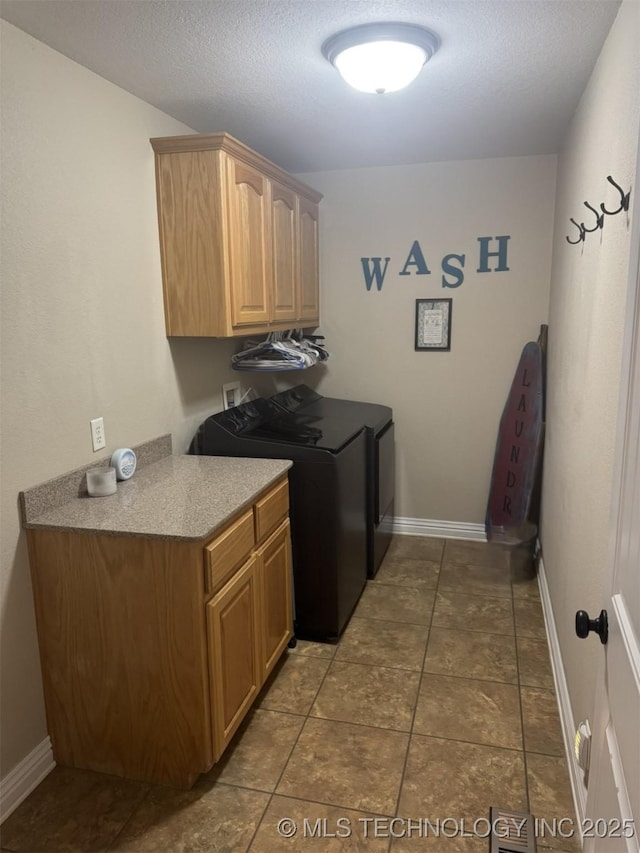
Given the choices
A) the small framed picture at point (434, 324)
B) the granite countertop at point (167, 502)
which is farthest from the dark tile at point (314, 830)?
the small framed picture at point (434, 324)

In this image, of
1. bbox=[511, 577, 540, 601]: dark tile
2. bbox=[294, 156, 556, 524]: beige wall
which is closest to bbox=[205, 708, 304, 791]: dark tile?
bbox=[511, 577, 540, 601]: dark tile

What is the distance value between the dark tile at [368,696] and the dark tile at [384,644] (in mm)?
56

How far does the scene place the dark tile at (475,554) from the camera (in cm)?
353

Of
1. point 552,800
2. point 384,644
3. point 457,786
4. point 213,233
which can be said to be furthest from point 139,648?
point 213,233

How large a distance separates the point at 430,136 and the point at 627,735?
279 cm

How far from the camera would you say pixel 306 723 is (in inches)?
86.9

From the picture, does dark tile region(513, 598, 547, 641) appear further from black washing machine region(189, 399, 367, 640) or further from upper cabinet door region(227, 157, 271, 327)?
upper cabinet door region(227, 157, 271, 327)

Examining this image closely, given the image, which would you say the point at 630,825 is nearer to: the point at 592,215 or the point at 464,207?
the point at 592,215

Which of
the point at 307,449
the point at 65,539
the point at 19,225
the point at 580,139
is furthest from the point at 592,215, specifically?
the point at 65,539

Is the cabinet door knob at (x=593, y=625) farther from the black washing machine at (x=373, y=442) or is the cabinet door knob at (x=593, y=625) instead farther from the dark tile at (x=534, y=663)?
the black washing machine at (x=373, y=442)

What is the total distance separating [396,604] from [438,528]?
0.96 meters

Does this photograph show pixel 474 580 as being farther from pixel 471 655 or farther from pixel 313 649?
pixel 313 649

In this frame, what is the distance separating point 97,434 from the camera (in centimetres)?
220

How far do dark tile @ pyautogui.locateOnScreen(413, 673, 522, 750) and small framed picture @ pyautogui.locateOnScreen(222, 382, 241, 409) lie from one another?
1.68 meters
